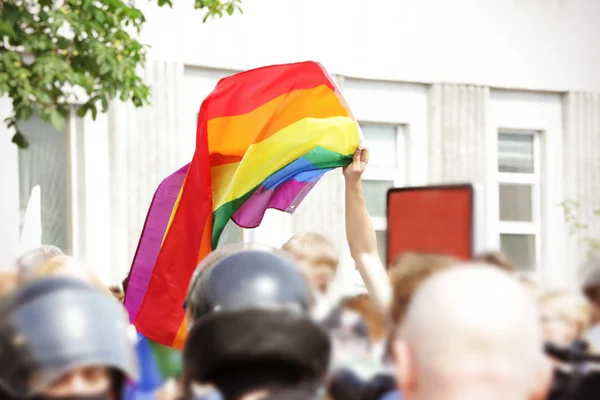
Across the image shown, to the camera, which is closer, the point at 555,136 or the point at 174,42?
the point at 174,42

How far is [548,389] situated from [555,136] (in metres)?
11.7

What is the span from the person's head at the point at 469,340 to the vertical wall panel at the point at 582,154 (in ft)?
38.7

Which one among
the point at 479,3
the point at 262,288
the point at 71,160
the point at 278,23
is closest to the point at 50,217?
the point at 71,160

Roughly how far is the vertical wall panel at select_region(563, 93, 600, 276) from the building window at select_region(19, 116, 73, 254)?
5838 mm

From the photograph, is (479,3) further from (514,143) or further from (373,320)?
(373,320)

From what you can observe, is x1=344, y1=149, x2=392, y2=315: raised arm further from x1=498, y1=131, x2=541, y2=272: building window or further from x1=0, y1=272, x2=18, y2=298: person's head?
x1=498, y1=131, x2=541, y2=272: building window

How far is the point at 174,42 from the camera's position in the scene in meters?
11.2

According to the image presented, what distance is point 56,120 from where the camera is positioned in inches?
291

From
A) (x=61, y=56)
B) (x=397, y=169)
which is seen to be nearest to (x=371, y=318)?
(x=61, y=56)

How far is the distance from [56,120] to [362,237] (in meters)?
3.55

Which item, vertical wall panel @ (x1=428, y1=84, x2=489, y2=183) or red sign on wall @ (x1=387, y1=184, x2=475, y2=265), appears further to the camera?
vertical wall panel @ (x1=428, y1=84, x2=489, y2=183)

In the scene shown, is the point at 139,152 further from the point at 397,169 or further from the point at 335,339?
the point at 335,339

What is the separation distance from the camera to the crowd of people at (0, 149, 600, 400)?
194 cm

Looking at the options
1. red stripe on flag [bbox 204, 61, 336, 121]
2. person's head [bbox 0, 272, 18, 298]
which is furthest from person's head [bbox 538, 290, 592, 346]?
red stripe on flag [bbox 204, 61, 336, 121]
